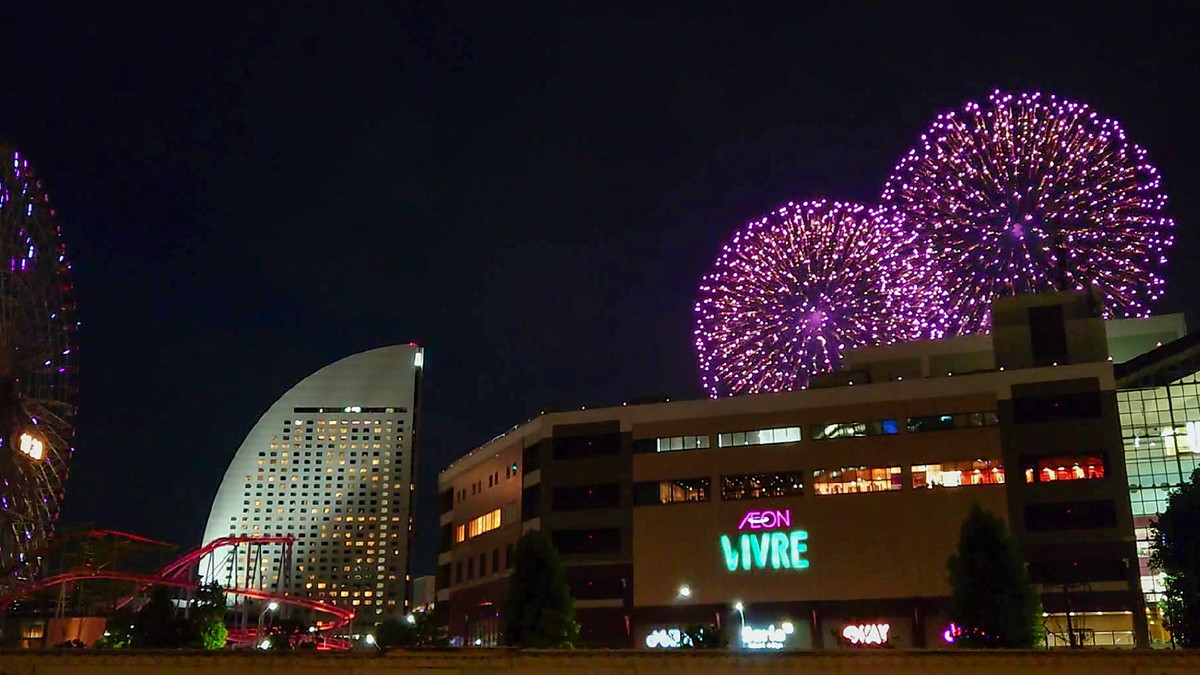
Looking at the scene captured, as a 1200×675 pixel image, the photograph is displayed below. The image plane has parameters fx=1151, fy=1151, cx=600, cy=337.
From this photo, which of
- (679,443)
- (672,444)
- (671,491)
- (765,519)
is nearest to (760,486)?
(765,519)

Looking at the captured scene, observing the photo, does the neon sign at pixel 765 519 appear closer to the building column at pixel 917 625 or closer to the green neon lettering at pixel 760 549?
the green neon lettering at pixel 760 549

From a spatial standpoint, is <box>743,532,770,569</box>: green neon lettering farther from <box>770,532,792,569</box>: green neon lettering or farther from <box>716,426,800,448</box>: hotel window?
<box>716,426,800,448</box>: hotel window

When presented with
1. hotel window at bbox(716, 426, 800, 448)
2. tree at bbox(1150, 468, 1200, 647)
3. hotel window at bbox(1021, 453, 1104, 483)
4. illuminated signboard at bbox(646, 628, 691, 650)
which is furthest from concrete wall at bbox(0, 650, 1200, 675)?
hotel window at bbox(716, 426, 800, 448)

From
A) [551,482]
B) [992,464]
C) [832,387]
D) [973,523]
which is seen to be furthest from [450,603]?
[973,523]

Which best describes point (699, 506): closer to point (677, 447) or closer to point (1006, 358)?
point (677, 447)

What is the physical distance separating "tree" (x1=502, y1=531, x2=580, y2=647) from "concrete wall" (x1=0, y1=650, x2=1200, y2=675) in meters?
25.1

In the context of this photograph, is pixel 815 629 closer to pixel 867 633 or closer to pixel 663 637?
pixel 867 633

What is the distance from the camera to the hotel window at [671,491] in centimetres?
8700

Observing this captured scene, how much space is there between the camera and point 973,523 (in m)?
60.2

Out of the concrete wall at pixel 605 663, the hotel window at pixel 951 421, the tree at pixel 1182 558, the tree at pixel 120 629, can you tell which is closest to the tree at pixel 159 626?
the tree at pixel 120 629

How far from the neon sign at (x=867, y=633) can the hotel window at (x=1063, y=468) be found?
14.1 m

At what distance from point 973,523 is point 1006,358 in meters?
31.9

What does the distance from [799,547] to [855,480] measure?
247 inches

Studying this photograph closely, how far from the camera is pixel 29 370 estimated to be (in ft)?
224
